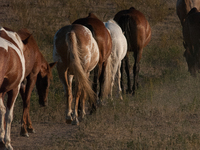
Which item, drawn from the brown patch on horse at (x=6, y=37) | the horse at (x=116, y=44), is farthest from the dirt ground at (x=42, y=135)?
the horse at (x=116, y=44)

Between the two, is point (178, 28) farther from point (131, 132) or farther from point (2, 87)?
point (2, 87)

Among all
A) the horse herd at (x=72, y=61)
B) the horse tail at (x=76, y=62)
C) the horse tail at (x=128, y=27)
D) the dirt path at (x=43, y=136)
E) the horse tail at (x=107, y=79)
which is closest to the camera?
the horse herd at (x=72, y=61)

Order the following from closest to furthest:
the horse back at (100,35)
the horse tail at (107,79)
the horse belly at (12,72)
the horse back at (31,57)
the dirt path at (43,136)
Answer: the horse belly at (12,72)
the dirt path at (43,136)
the horse back at (31,57)
the horse back at (100,35)
the horse tail at (107,79)

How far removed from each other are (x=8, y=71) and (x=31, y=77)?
1183mm

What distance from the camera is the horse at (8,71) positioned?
3.87 m

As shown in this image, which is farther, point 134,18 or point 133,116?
point 134,18

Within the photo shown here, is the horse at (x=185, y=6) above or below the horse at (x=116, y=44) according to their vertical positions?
above

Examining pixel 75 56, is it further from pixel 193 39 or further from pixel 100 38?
pixel 193 39

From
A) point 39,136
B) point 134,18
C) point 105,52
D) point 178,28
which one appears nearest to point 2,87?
point 39,136

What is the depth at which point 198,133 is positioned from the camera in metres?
5.28

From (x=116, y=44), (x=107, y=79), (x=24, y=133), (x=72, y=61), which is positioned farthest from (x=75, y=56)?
(x=116, y=44)

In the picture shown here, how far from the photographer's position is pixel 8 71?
401 cm

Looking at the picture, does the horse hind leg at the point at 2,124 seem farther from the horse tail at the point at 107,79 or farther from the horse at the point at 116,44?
the horse at the point at 116,44

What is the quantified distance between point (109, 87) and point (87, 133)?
1886 millimetres
